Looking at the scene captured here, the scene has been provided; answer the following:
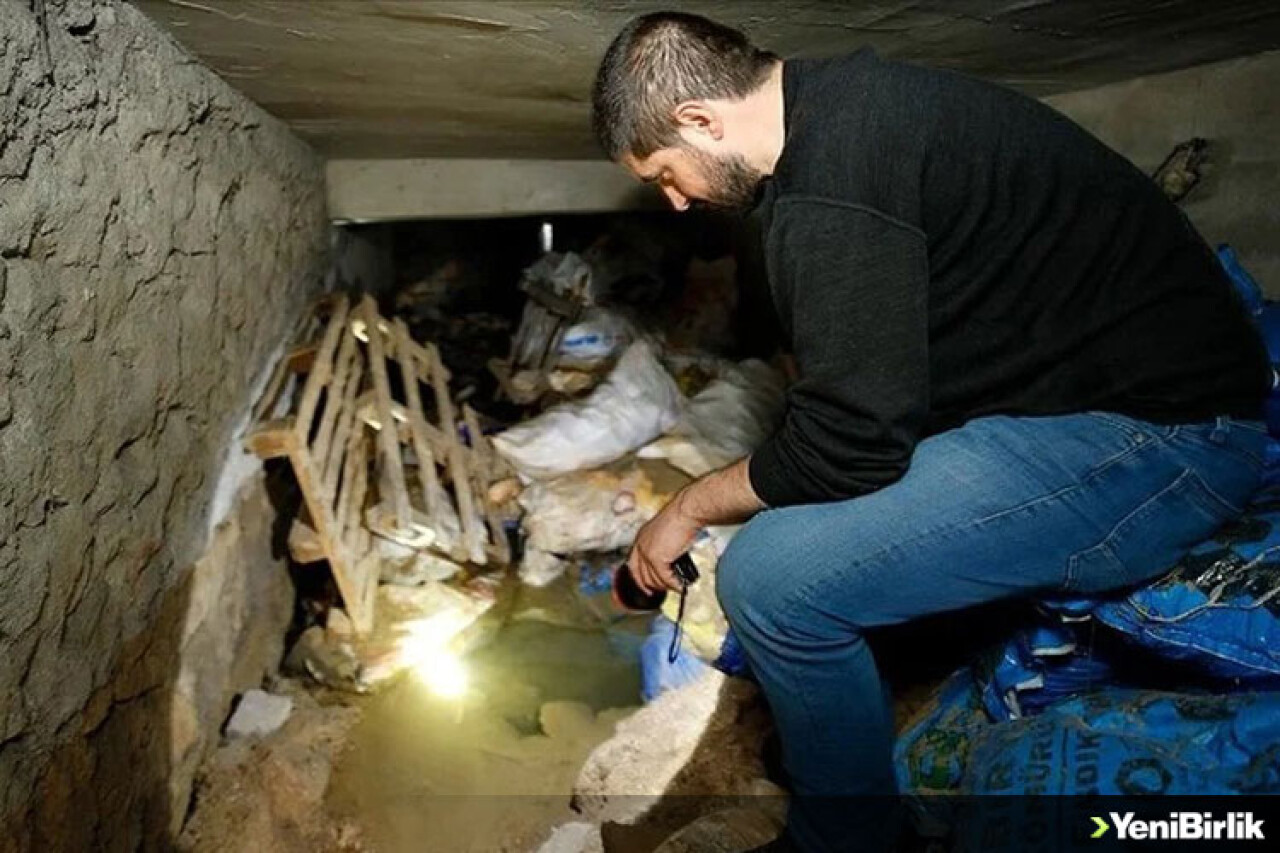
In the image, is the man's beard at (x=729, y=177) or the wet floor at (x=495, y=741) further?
the wet floor at (x=495, y=741)

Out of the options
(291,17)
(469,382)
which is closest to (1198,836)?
(291,17)

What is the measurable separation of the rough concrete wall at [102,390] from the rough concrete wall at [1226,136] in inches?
110

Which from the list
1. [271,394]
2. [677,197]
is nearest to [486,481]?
[271,394]

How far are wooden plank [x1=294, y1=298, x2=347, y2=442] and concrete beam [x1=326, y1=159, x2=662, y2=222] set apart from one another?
2.49 feet

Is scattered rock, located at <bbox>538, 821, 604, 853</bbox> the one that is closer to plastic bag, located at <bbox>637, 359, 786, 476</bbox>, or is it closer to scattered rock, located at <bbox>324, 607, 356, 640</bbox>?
scattered rock, located at <bbox>324, 607, 356, 640</bbox>

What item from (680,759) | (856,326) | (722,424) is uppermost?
(856,326)

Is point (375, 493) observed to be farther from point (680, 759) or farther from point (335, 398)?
point (680, 759)

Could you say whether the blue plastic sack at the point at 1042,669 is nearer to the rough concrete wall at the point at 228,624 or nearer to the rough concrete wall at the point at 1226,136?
the rough concrete wall at the point at 1226,136

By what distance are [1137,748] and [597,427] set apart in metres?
2.51

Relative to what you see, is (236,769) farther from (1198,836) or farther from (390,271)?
(390,271)

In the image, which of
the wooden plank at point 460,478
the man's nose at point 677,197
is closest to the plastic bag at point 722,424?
the wooden plank at point 460,478

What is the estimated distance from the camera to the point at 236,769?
220 centimetres

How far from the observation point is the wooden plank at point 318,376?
8.43ft

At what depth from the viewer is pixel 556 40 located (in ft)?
6.11
